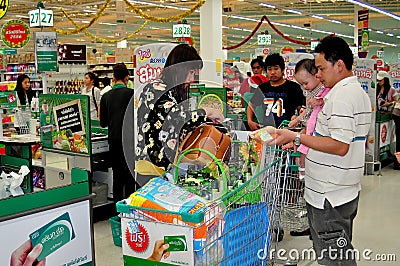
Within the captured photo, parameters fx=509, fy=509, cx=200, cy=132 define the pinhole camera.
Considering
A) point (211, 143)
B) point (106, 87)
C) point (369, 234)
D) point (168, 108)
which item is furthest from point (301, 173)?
point (106, 87)

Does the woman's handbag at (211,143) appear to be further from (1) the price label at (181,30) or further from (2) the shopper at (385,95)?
(1) the price label at (181,30)

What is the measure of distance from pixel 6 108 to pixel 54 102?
128 inches

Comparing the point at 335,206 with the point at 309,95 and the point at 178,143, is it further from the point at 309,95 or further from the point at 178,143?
the point at 309,95

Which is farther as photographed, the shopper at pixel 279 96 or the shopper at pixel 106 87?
the shopper at pixel 106 87

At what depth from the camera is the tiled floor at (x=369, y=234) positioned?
4.70 m

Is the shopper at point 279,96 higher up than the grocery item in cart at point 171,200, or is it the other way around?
the shopper at point 279,96

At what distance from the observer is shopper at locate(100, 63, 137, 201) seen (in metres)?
5.79

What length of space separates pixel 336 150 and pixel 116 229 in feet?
8.67

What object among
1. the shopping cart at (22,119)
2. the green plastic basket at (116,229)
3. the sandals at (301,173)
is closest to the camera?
the sandals at (301,173)

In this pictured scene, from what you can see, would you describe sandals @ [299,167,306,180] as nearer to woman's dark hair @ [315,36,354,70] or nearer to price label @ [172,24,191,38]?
woman's dark hair @ [315,36,354,70]

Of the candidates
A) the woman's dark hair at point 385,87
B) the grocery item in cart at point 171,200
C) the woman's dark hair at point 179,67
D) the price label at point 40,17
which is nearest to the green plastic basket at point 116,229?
the woman's dark hair at point 179,67

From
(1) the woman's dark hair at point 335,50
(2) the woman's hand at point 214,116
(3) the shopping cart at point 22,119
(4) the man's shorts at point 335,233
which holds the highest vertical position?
(1) the woman's dark hair at point 335,50

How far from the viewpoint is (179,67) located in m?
3.73

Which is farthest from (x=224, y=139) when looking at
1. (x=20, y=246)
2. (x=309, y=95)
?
(x=309, y=95)
